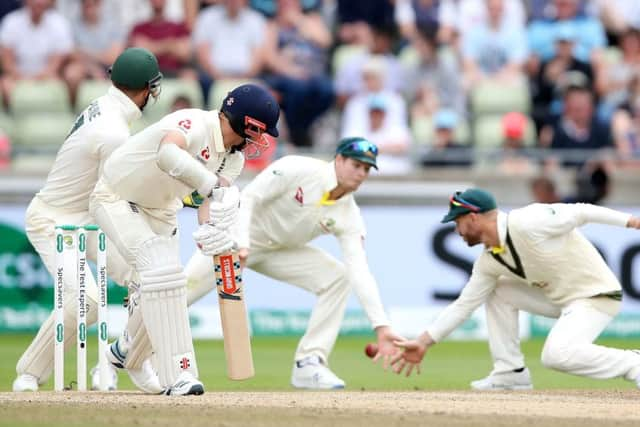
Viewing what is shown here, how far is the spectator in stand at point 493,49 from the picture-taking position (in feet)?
54.0

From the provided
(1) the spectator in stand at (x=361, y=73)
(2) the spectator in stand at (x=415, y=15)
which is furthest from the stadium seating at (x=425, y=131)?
(2) the spectator in stand at (x=415, y=15)

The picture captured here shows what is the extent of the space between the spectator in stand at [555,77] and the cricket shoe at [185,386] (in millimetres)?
9146

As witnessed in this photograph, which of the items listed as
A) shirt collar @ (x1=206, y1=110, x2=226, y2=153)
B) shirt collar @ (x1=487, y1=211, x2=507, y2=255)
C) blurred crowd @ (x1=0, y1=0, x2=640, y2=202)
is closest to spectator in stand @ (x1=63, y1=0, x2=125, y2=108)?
blurred crowd @ (x1=0, y1=0, x2=640, y2=202)

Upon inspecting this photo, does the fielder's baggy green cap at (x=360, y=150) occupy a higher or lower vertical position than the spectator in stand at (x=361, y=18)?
lower

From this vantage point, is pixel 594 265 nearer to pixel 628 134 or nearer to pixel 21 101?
pixel 628 134

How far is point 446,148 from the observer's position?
1518 centimetres

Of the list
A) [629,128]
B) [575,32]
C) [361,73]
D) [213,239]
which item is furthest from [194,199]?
[575,32]

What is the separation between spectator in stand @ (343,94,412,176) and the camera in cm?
1505

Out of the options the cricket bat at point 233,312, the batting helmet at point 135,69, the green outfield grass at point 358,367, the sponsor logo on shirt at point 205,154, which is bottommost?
the green outfield grass at point 358,367

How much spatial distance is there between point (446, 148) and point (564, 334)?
6.53 metres

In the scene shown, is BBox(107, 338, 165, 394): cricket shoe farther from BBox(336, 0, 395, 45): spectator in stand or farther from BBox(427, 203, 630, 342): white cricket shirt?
BBox(336, 0, 395, 45): spectator in stand

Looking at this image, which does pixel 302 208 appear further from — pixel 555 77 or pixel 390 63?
pixel 555 77

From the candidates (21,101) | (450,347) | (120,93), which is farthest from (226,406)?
(21,101)

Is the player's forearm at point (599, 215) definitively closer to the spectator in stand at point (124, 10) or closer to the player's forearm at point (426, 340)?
the player's forearm at point (426, 340)
